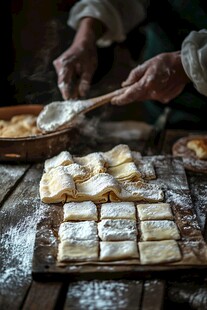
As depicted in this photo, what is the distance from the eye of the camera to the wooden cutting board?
4.96 ft

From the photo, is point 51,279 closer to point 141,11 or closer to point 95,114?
point 95,114

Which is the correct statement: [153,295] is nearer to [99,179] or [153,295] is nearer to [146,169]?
[99,179]

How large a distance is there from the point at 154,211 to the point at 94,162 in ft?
1.46

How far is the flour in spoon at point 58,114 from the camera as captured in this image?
8.11ft

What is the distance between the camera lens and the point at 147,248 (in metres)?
1.61

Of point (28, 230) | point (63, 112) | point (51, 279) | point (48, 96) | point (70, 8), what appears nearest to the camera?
point (51, 279)

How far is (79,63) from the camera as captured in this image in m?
2.85

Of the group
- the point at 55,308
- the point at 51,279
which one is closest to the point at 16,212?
the point at 51,279

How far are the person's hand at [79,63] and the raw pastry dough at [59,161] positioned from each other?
0.53 meters

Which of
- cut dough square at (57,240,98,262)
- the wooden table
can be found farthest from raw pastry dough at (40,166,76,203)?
cut dough square at (57,240,98,262)

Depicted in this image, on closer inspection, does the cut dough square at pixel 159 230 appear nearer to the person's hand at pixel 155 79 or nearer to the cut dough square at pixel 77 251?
the cut dough square at pixel 77 251

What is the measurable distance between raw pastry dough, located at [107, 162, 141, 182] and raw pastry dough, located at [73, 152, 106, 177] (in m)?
0.05

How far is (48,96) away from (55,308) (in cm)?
175

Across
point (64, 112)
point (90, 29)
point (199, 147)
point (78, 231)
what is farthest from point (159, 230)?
point (90, 29)
